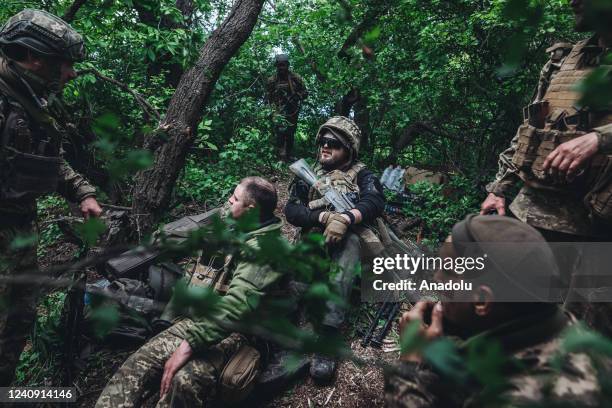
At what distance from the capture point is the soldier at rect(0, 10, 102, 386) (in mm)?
2349

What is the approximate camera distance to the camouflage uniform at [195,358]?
221 centimetres

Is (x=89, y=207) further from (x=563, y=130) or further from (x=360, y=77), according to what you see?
(x=360, y=77)

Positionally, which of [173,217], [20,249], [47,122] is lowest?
[173,217]

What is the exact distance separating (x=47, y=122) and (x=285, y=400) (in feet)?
8.26

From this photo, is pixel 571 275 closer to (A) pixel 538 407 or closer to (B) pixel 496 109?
(A) pixel 538 407

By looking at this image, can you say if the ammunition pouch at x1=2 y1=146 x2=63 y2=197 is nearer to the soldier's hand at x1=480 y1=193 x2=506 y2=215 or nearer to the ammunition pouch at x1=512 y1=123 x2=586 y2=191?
the soldier's hand at x1=480 y1=193 x2=506 y2=215

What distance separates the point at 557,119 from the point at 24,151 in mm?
3434

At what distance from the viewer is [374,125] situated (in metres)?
7.79

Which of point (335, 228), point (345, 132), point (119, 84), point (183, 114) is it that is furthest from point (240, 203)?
point (119, 84)

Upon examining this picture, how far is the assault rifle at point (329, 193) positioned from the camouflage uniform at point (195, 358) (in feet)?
3.92

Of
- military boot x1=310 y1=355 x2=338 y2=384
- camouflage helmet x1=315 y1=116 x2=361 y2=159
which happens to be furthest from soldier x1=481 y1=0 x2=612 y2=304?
military boot x1=310 y1=355 x2=338 y2=384

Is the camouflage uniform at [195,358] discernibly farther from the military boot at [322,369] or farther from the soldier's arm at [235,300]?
the military boot at [322,369]

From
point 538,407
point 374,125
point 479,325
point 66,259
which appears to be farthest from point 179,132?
point 374,125

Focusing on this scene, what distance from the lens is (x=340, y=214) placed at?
3326 mm
